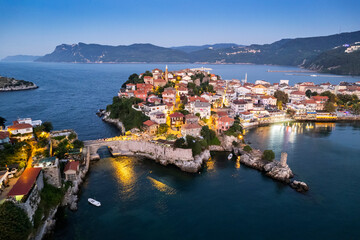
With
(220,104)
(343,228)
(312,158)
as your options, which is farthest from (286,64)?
(343,228)

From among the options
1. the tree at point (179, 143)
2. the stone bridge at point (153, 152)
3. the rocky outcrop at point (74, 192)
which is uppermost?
the tree at point (179, 143)

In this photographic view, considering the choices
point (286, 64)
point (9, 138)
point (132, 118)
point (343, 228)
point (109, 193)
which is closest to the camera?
point (343, 228)

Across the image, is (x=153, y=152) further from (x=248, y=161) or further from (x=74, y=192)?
(x=248, y=161)

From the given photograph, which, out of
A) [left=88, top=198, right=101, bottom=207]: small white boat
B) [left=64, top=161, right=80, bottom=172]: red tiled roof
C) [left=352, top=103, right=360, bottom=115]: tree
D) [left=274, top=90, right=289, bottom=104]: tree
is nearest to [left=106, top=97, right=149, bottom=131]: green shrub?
[left=64, top=161, right=80, bottom=172]: red tiled roof

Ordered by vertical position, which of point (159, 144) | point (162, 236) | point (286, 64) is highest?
point (286, 64)

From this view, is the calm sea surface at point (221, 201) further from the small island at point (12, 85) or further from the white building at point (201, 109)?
the small island at point (12, 85)

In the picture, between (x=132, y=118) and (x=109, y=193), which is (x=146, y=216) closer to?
(x=109, y=193)

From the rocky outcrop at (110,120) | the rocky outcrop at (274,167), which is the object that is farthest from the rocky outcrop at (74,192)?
the rocky outcrop at (274,167)
